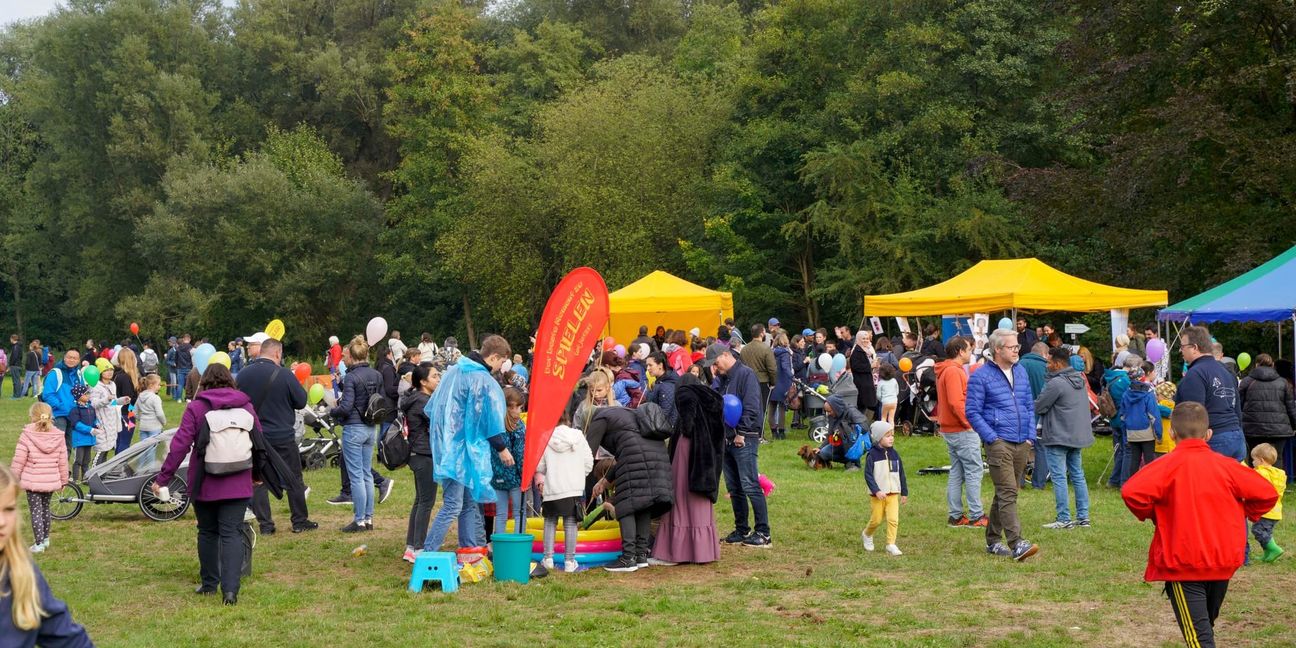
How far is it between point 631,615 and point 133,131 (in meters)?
45.2

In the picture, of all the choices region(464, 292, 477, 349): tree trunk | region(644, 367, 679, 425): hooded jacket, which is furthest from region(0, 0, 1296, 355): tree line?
region(644, 367, 679, 425): hooded jacket

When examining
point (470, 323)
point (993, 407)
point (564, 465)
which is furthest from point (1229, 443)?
point (470, 323)

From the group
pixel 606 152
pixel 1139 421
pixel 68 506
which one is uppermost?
pixel 606 152

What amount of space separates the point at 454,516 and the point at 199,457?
5.76ft

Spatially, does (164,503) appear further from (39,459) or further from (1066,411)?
(1066,411)

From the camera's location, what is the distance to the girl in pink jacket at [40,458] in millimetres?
9953

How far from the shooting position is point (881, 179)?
107 feet

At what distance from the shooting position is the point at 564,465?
29.2 feet

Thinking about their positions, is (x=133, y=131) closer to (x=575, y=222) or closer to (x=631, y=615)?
(x=575, y=222)

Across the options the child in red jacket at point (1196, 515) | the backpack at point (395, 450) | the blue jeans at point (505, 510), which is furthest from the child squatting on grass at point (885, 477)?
the child in red jacket at point (1196, 515)

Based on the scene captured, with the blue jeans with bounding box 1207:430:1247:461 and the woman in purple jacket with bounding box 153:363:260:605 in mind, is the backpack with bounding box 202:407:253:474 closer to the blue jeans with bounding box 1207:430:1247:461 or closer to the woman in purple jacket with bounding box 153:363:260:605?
the woman in purple jacket with bounding box 153:363:260:605

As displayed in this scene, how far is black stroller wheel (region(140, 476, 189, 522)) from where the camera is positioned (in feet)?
39.5

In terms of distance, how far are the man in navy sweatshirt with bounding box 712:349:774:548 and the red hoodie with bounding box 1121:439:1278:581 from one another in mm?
4264

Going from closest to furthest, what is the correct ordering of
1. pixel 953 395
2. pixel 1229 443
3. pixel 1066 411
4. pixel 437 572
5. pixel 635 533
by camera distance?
pixel 437 572 → pixel 635 533 → pixel 1229 443 → pixel 953 395 → pixel 1066 411
